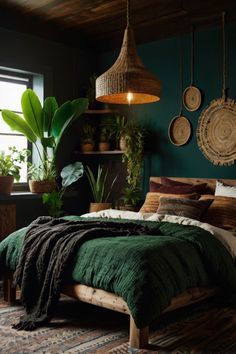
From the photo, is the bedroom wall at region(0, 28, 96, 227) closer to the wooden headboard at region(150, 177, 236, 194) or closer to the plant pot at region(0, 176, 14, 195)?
the plant pot at region(0, 176, 14, 195)

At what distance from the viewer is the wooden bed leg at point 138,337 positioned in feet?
9.52

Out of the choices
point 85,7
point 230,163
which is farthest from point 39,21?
point 230,163

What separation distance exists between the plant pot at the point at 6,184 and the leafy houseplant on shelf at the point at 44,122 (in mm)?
383

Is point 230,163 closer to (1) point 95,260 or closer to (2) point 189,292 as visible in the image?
(2) point 189,292

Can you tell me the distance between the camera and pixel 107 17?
5.08 meters

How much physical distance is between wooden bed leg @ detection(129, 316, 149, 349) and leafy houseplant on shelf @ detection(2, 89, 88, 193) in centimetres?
272

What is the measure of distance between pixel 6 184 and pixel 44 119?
0.91 meters

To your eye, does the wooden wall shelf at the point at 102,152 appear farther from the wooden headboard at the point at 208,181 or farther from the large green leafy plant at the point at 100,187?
the wooden headboard at the point at 208,181

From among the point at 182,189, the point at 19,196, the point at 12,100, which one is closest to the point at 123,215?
the point at 182,189

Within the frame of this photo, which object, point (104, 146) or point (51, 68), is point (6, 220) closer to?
point (104, 146)

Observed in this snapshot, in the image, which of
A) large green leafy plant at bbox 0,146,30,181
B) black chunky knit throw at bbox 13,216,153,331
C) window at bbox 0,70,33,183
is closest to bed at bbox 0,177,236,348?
black chunky knit throw at bbox 13,216,153,331

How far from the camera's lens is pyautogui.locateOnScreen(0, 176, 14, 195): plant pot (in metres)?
4.91

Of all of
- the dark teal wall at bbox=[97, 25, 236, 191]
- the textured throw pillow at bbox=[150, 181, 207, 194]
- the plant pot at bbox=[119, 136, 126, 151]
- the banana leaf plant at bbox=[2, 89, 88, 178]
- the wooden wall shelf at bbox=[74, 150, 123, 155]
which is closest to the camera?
the textured throw pillow at bbox=[150, 181, 207, 194]

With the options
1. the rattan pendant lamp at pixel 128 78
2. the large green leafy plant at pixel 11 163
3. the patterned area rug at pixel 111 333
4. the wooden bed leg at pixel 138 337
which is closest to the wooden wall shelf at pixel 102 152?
the large green leafy plant at pixel 11 163
